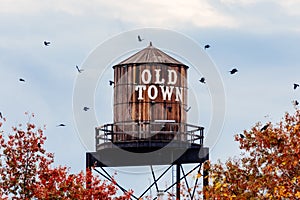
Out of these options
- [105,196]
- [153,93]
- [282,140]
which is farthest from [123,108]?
[282,140]

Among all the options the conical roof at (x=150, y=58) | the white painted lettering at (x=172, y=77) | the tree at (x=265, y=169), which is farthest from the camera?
the conical roof at (x=150, y=58)

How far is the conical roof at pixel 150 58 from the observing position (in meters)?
58.7

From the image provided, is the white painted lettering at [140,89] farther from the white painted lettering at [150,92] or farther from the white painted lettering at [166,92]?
the white painted lettering at [166,92]

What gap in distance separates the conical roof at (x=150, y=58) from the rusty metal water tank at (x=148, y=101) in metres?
0.04

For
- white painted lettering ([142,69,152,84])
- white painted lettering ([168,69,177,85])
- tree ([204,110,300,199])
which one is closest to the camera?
tree ([204,110,300,199])

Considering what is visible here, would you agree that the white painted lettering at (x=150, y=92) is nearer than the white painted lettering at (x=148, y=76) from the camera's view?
Yes

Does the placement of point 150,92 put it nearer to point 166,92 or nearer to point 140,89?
point 140,89

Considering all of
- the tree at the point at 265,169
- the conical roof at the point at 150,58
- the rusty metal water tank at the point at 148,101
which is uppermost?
the conical roof at the point at 150,58

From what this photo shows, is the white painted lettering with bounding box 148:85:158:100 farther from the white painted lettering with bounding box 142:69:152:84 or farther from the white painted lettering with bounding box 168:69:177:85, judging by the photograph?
the white painted lettering with bounding box 168:69:177:85

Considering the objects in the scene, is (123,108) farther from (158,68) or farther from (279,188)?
(279,188)

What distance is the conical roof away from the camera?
2311 inches

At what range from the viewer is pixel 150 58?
5900 centimetres

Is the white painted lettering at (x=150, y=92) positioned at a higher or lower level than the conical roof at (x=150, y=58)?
lower

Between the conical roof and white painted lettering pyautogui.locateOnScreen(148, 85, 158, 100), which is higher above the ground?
the conical roof
